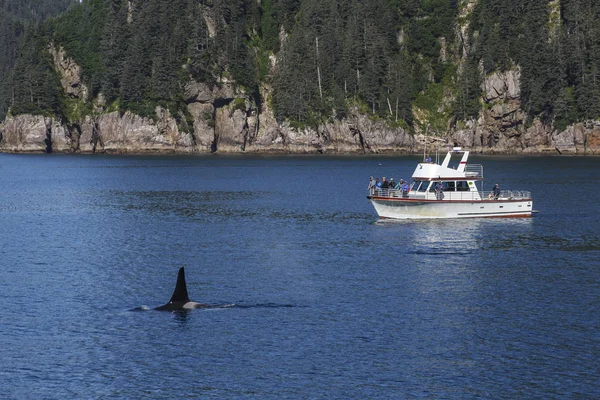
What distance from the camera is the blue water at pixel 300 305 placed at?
33781 mm

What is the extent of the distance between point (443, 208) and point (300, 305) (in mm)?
38296

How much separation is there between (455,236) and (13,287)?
3749 cm

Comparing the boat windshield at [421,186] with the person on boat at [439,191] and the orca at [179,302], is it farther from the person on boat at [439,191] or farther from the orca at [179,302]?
the orca at [179,302]

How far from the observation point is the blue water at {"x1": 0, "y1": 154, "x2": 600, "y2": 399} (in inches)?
1330

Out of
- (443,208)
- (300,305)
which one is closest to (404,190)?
(443,208)

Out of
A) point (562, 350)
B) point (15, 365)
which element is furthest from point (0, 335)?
point (562, 350)

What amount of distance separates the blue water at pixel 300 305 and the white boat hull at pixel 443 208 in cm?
207

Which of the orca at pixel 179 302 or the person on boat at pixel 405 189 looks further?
the person on boat at pixel 405 189

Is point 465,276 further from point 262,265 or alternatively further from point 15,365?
point 15,365

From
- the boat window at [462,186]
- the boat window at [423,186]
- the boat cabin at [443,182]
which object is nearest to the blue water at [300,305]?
the boat cabin at [443,182]

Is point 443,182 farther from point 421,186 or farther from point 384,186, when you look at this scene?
point 384,186

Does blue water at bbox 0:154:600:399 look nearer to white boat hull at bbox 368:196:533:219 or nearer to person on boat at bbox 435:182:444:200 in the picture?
white boat hull at bbox 368:196:533:219

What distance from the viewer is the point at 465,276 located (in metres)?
53.4

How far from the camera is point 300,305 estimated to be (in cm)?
4556
